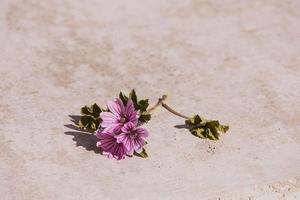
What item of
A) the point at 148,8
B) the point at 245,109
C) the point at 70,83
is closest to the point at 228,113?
the point at 245,109

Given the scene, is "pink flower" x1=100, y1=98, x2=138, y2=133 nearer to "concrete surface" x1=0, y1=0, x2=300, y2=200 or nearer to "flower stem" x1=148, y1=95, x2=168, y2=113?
"concrete surface" x1=0, y1=0, x2=300, y2=200

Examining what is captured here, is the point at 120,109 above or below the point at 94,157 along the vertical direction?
above

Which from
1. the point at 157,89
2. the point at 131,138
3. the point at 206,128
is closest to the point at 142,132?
the point at 131,138

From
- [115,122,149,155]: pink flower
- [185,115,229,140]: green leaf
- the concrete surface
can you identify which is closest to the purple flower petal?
[115,122,149,155]: pink flower

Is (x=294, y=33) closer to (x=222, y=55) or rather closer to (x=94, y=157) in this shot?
(x=222, y=55)

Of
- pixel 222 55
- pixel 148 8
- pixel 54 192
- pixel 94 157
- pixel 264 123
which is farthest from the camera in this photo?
pixel 148 8

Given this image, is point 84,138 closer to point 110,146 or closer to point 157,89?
point 110,146
